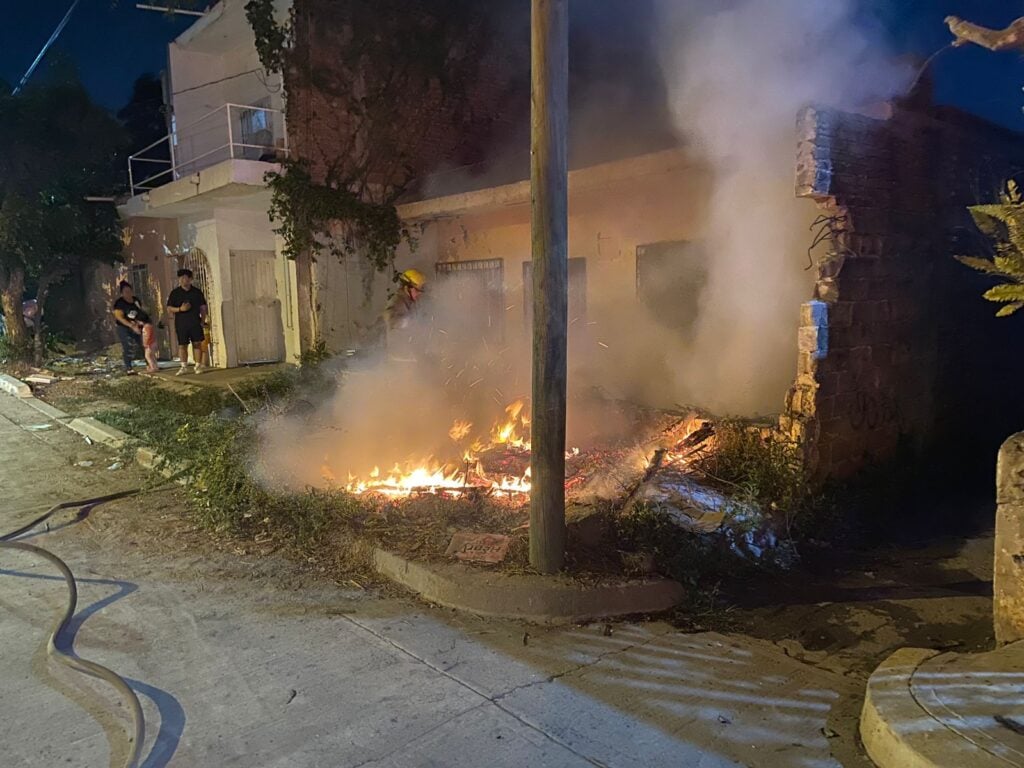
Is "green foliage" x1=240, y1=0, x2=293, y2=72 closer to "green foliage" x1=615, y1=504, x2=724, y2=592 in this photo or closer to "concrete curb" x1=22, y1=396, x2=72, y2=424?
"concrete curb" x1=22, y1=396, x2=72, y2=424

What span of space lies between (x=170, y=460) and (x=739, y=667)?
5747mm

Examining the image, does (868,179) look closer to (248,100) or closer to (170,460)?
(170,460)

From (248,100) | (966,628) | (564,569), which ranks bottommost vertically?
(966,628)

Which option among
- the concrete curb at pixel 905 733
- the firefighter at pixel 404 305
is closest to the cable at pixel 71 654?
the concrete curb at pixel 905 733

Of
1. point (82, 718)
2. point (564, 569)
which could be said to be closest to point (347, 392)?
point (564, 569)

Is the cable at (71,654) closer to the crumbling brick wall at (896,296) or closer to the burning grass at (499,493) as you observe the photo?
the burning grass at (499,493)

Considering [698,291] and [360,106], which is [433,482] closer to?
[698,291]

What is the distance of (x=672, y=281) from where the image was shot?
26.9 ft

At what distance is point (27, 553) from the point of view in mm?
5520

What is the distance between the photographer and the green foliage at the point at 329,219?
11.8 m

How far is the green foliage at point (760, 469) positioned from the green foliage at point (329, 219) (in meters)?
7.61

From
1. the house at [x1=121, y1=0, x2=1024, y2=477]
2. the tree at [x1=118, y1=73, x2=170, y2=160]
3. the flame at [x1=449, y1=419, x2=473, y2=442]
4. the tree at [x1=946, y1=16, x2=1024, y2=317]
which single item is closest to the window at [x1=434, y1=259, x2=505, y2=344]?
the house at [x1=121, y1=0, x2=1024, y2=477]

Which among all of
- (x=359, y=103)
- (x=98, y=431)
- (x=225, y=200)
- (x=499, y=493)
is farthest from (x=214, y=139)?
(x=499, y=493)

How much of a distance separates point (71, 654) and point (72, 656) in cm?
4
